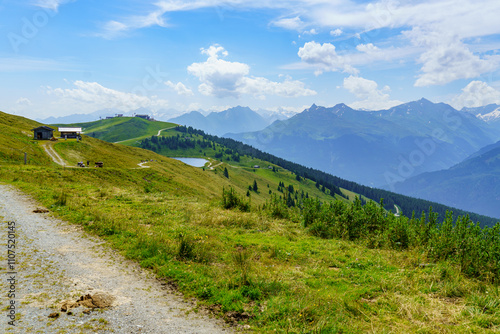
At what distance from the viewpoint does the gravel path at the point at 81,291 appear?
7051 mm

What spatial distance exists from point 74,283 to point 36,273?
177cm

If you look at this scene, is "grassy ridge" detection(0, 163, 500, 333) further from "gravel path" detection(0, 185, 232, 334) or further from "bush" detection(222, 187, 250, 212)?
"bush" detection(222, 187, 250, 212)

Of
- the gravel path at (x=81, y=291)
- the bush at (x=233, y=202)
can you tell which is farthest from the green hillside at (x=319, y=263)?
the bush at (x=233, y=202)

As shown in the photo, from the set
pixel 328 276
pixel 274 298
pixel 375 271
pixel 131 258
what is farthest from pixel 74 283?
pixel 375 271

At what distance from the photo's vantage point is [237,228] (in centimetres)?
1747

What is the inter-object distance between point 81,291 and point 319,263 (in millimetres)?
9752

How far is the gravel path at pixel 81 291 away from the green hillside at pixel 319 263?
75cm

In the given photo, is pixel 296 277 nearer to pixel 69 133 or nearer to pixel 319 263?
pixel 319 263

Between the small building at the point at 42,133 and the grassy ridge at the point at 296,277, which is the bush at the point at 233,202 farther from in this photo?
the small building at the point at 42,133

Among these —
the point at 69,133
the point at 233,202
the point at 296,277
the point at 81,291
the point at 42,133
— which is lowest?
the point at 296,277

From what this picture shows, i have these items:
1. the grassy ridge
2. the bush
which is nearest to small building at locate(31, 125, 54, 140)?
the grassy ridge

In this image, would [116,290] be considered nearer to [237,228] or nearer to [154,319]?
[154,319]

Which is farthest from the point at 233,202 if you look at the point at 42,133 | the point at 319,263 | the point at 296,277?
the point at 42,133

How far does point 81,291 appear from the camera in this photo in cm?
861
